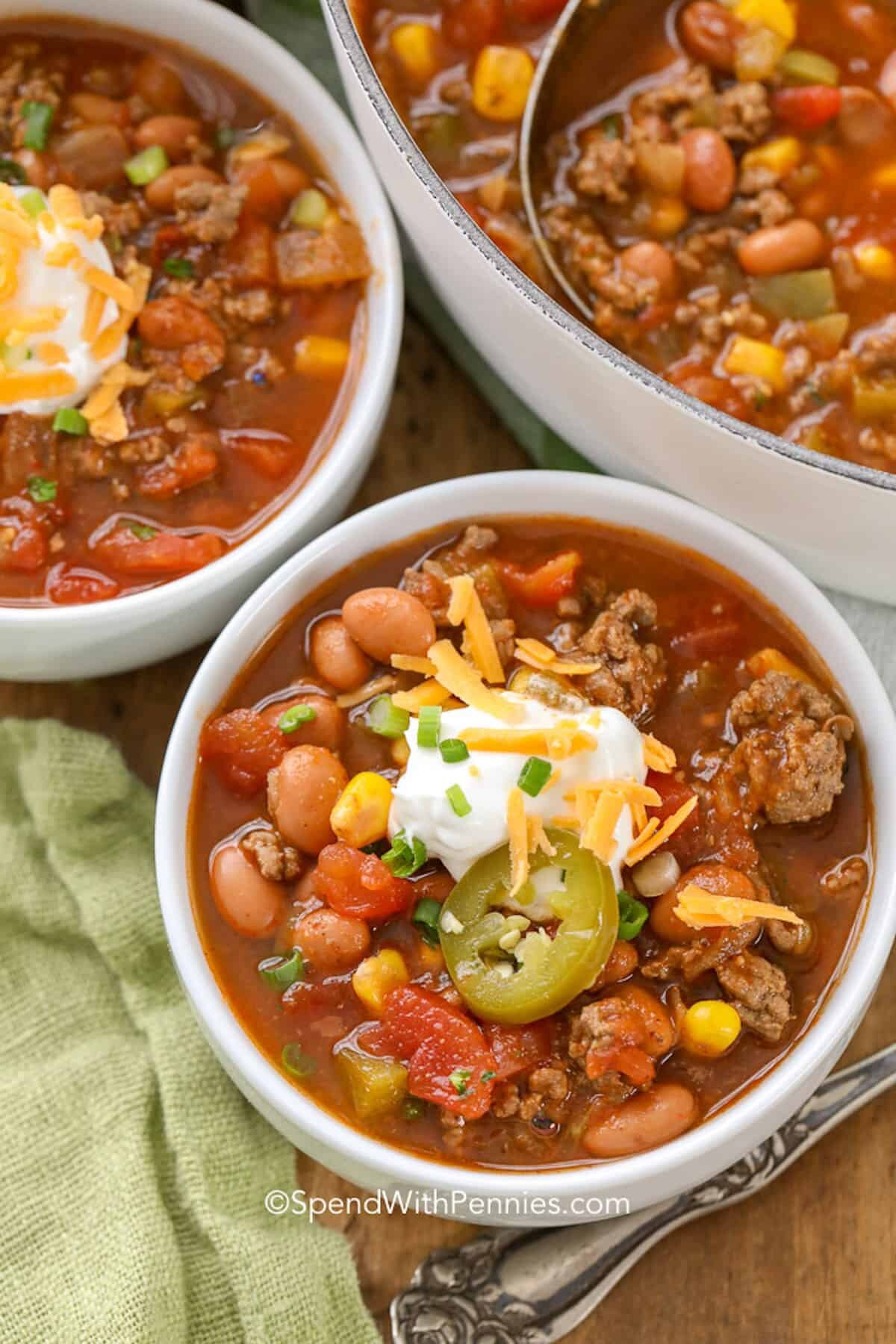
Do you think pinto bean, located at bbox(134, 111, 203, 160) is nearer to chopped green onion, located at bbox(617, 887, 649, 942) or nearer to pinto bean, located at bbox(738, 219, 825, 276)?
pinto bean, located at bbox(738, 219, 825, 276)

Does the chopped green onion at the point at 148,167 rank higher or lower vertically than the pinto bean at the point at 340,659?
higher

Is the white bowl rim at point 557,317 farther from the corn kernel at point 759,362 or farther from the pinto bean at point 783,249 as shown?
the pinto bean at point 783,249

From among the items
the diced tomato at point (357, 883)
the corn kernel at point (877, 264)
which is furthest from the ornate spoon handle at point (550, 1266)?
the corn kernel at point (877, 264)

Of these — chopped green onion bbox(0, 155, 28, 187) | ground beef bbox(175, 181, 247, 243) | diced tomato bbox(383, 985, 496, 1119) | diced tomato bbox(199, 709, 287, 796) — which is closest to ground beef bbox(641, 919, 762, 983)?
diced tomato bbox(383, 985, 496, 1119)

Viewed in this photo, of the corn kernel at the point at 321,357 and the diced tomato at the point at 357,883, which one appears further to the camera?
the corn kernel at the point at 321,357

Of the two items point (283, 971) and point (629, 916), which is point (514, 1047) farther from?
point (283, 971)

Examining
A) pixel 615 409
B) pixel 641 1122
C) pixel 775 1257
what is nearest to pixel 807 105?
pixel 615 409
